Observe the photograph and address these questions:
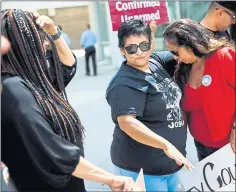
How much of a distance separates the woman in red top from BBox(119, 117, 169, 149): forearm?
0.97 feet

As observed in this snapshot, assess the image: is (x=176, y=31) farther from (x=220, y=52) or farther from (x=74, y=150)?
(x=74, y=150)

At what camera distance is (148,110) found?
2041mm

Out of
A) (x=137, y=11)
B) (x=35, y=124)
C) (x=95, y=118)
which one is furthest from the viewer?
(x=95, y=118)

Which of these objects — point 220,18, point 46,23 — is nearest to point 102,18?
point 220,18

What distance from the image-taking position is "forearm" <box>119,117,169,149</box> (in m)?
1.93

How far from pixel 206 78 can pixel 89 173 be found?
0.81 m

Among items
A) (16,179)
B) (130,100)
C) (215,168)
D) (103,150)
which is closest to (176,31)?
(130,100)

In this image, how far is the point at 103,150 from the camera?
4594mm

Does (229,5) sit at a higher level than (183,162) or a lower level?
higher

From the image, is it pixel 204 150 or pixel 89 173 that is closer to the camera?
pixel 89 173

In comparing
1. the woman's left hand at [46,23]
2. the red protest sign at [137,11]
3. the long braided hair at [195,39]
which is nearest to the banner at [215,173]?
the long braided hair at [195,39]

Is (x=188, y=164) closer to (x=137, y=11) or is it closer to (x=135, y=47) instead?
(x=135, y=47)

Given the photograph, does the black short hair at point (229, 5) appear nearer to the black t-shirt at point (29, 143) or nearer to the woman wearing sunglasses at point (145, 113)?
the woman wearing sunglasses at point (145, 113)

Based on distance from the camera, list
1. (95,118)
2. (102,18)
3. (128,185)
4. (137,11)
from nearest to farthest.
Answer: (128,185), (137,11), (95,118), (102,18)
